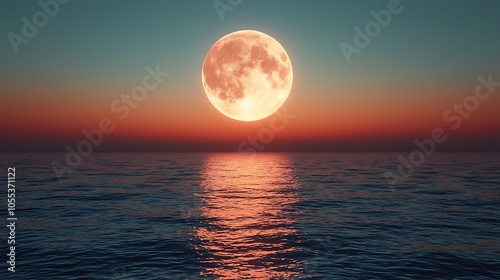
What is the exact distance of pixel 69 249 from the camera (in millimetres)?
16516

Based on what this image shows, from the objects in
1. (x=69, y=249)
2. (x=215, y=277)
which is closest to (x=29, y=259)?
(x=69, y=249)

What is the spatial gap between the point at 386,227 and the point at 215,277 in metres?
12.4

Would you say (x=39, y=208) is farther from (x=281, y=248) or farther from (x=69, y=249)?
(x=281, y=248)

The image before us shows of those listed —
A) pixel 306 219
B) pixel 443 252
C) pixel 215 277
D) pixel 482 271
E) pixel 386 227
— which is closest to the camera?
pixel 215 277

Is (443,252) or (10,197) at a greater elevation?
(10,197)

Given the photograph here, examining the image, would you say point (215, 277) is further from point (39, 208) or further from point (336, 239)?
point (39, 208)

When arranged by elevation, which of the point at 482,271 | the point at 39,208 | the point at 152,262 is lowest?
the point at 482,271

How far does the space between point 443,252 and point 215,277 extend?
10314 millimetres

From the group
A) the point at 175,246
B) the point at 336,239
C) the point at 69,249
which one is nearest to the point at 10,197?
the point at 69,249

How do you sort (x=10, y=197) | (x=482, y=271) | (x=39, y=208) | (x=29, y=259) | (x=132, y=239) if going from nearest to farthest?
(x=482, y=271)
(x=29, y=259)
(x=132, y=239)
(x=39, y=208)
(x=10, y=197)

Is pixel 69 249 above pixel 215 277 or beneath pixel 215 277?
above

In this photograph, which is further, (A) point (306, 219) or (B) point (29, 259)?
(A) point (306, 219)

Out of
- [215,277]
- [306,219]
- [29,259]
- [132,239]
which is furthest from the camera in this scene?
[306,219]

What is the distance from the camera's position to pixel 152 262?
14672 mm
